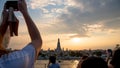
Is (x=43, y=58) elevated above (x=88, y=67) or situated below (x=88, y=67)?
below

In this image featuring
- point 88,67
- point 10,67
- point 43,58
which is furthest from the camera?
point 43,58

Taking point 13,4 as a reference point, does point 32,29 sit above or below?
below

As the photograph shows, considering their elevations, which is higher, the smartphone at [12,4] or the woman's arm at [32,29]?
the smartphone at [12,4]

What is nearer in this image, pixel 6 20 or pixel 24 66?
pixel 24 66

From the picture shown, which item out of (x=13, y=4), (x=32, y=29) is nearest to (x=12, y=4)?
(x=13, y=4)

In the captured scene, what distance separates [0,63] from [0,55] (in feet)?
0.23

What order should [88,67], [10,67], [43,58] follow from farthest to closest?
[43,58], [88,67], [10,67]

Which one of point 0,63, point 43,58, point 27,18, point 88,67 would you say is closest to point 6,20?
point 27,18

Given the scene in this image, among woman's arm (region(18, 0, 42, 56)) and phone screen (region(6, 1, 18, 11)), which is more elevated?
phone screen (region(6, 1, 18, 11))

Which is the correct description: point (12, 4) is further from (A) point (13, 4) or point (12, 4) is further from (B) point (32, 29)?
(B) point (32, 29)

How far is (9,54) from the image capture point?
279 centimetres

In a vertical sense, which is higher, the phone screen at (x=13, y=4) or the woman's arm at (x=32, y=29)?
the phone screen at (x=13, y=4)

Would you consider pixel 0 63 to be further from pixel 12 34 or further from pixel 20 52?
pixel 12 34

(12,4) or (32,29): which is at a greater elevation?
(12,4)
